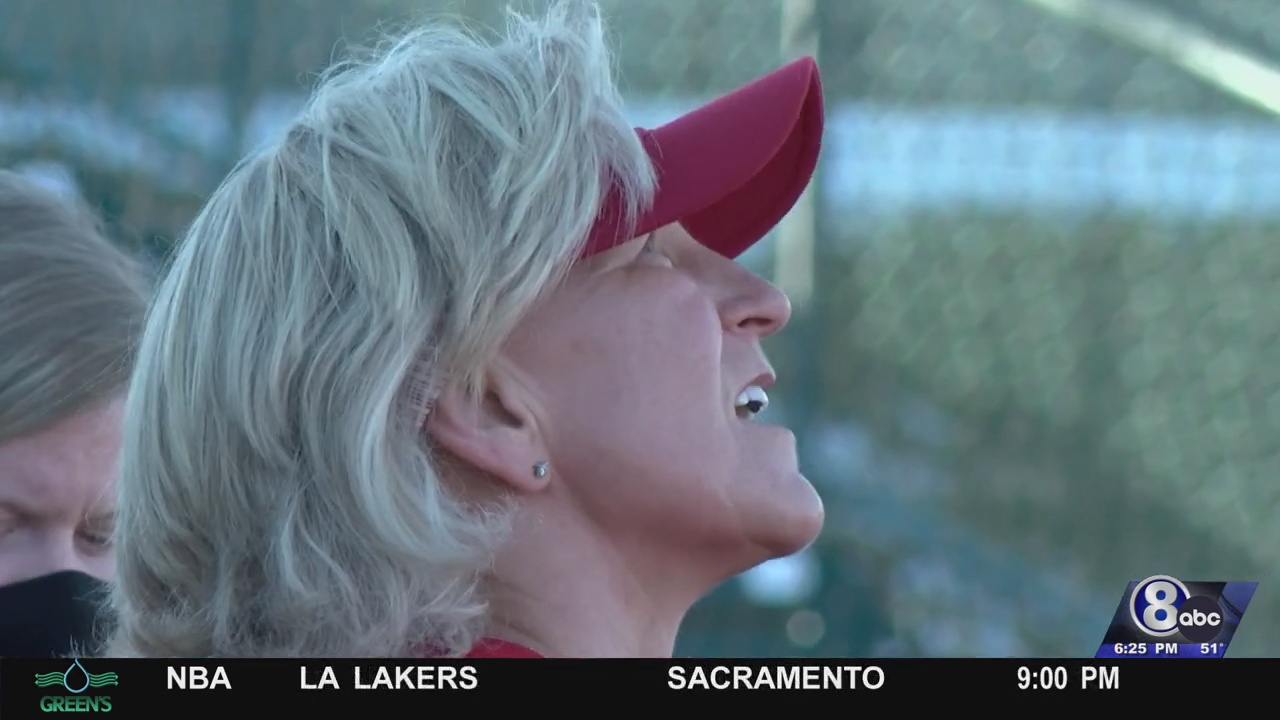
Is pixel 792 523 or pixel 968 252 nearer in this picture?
pixel 792 523

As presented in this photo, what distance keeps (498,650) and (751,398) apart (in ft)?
0.77

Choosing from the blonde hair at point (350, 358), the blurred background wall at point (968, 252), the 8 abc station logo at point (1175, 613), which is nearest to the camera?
the blonde hair at point (350, 358)

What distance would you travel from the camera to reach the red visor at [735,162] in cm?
103

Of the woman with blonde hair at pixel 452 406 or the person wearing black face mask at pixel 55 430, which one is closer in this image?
the woman with blonde hair at pixel 452 406

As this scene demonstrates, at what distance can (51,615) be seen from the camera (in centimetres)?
123

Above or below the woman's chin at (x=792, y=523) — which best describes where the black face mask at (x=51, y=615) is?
above

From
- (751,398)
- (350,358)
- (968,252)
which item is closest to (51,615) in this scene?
(350,358)

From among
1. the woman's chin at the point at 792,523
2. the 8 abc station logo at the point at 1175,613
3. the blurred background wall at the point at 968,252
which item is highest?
the blurred background wall at the point at 968,252

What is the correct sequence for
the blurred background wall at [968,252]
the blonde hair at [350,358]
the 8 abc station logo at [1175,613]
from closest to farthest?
1. the blonde hair at [350,358]
2. the 8 abc station logo at [1175,613]
3. the blurred background wall at [968,252]

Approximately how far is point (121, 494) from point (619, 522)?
350 millimetres

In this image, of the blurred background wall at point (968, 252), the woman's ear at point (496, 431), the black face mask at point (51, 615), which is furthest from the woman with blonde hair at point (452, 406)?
the blurred background wall at point (968, 252)
